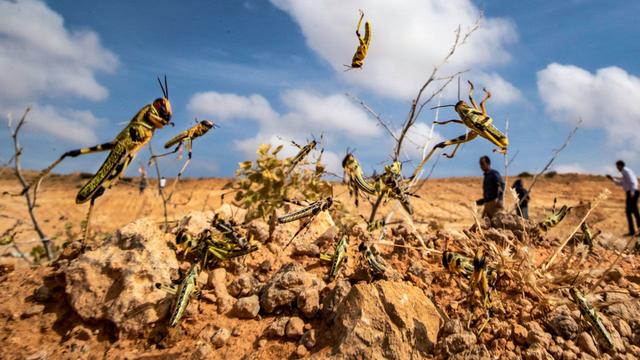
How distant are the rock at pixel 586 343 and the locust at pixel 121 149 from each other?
298 cm

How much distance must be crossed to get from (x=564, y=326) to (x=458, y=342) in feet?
2.78

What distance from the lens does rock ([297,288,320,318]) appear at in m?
3.02

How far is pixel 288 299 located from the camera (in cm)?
312

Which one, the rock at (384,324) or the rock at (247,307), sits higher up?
the rock at (384,324)

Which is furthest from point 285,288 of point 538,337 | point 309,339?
point 538,337

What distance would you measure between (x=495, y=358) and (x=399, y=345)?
2.03 ft

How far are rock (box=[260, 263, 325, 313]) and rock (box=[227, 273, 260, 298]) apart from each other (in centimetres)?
15

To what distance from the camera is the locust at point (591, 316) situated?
2.53m

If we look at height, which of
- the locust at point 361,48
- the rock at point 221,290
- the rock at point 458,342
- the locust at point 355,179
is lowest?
the rock at point 221,290

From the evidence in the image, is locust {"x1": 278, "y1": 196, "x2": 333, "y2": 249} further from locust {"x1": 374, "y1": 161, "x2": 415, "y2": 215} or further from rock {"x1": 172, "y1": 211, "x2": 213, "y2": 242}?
rock {"x1": 172, "y1": 211, "x2": 213, "y2": 242}

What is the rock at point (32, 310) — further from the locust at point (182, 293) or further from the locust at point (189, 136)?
the locust at point (189, 136)

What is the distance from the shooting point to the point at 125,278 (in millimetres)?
3447

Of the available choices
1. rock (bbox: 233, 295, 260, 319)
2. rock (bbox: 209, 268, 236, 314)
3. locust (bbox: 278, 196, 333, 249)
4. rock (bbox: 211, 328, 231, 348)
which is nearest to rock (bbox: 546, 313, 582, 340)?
locust (bbox: 278, 196, 333, 249)

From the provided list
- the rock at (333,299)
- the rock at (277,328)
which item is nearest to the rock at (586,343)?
the rock at (333,299)
